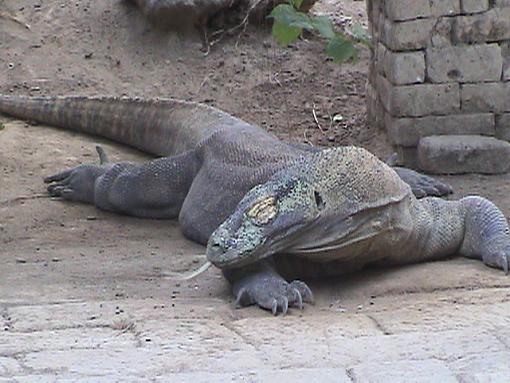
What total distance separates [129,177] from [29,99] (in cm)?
227

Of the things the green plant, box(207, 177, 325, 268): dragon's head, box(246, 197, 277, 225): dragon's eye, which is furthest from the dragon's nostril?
the green plant

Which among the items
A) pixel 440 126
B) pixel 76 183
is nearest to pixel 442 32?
pixel 440 126

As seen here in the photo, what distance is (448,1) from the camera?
24.2 feet

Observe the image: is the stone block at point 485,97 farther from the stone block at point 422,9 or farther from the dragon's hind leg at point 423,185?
the dragon's hind leg at point 423,185

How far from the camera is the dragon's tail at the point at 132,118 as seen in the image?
743 centimetres

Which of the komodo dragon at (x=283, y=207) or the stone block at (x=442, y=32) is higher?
the stone block at (x=442, y=32)

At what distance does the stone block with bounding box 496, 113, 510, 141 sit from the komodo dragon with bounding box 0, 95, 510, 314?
3.13 feet

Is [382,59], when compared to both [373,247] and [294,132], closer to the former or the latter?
[294,132]

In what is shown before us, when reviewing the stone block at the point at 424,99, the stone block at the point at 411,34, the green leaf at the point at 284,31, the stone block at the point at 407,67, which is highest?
the green leaf at the point at 284,31

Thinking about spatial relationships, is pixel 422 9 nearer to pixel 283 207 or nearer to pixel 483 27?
pixel 483 27

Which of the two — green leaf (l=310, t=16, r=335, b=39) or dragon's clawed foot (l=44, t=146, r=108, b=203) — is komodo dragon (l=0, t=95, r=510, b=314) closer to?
dragon's clawed foot (l=44, t=146, r=108, b=203)

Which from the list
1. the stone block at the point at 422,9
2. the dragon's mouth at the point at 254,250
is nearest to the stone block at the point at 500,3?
the stone block at the point at 422,9

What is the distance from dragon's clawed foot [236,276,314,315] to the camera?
15.5 ft

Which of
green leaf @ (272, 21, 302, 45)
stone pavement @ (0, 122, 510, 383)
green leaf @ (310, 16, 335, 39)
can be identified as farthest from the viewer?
green leaf @ (272, 21, 302, 45)
